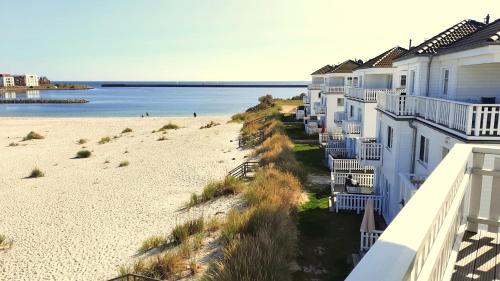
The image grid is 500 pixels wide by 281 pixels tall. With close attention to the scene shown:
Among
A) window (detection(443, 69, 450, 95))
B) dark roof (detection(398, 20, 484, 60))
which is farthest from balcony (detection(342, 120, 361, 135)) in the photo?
window (detection(443, 69, 450, 95))

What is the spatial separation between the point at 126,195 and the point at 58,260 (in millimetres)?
7792

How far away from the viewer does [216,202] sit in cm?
1880

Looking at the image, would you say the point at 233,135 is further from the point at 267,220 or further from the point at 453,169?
the point at 453,169

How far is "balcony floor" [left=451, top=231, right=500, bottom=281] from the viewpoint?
3818 mm

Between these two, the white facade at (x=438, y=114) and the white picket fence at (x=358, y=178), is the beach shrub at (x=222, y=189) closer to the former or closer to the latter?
the white picket fence at (x=358, y=178)

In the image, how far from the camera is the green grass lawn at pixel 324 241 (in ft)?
36.9

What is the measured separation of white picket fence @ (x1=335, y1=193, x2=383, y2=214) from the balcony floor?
11.8 metres

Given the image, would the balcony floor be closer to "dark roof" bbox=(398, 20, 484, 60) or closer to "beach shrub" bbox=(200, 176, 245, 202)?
"dark roof" bbox=(398, 20, 484, 60)

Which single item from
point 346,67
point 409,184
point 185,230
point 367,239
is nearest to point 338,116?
point 346,67

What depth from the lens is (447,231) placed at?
2.82 meters

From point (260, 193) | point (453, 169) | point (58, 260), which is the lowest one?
point (58, 260)

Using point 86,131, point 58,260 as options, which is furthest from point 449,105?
point 86,131

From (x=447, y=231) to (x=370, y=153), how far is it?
1467 cm

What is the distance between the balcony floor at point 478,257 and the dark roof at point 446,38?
1022 cm
